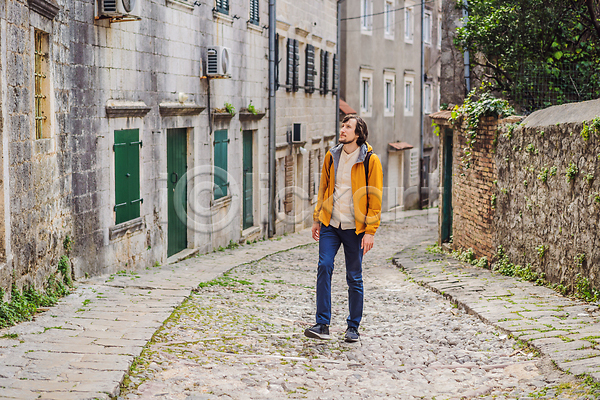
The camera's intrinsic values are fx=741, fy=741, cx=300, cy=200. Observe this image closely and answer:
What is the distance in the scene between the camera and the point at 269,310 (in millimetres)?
7621

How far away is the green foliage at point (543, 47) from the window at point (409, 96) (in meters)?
18.8

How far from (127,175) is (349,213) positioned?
4.81 m

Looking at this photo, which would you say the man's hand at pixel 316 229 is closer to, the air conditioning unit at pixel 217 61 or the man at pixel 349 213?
the man at pixel 349 213

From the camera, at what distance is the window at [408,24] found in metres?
31.2

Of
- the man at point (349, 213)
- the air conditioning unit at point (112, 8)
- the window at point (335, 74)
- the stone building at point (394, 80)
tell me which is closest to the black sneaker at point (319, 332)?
the man at point (349, 213)

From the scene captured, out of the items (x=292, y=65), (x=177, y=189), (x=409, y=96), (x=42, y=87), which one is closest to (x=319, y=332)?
(x=42, y=87)

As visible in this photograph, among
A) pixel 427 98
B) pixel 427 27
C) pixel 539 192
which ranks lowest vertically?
pixel 539 192

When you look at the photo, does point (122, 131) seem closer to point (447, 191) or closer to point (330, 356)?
point (330, 356)

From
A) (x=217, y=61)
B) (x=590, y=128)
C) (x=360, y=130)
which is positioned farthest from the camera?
(x=217, y=61)

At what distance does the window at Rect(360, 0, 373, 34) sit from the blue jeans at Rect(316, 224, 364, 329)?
2195cm

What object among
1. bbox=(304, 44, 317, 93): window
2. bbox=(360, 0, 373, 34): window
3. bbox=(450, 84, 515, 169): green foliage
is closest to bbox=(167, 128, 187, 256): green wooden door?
bbox=(450, 84, 515, 169): green foliage

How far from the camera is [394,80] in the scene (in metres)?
30.2

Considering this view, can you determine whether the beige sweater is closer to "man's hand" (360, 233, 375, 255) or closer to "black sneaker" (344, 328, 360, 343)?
"man's hand" (360, 233, 375, 255)

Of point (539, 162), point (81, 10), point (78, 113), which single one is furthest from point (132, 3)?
point (539, 162)
